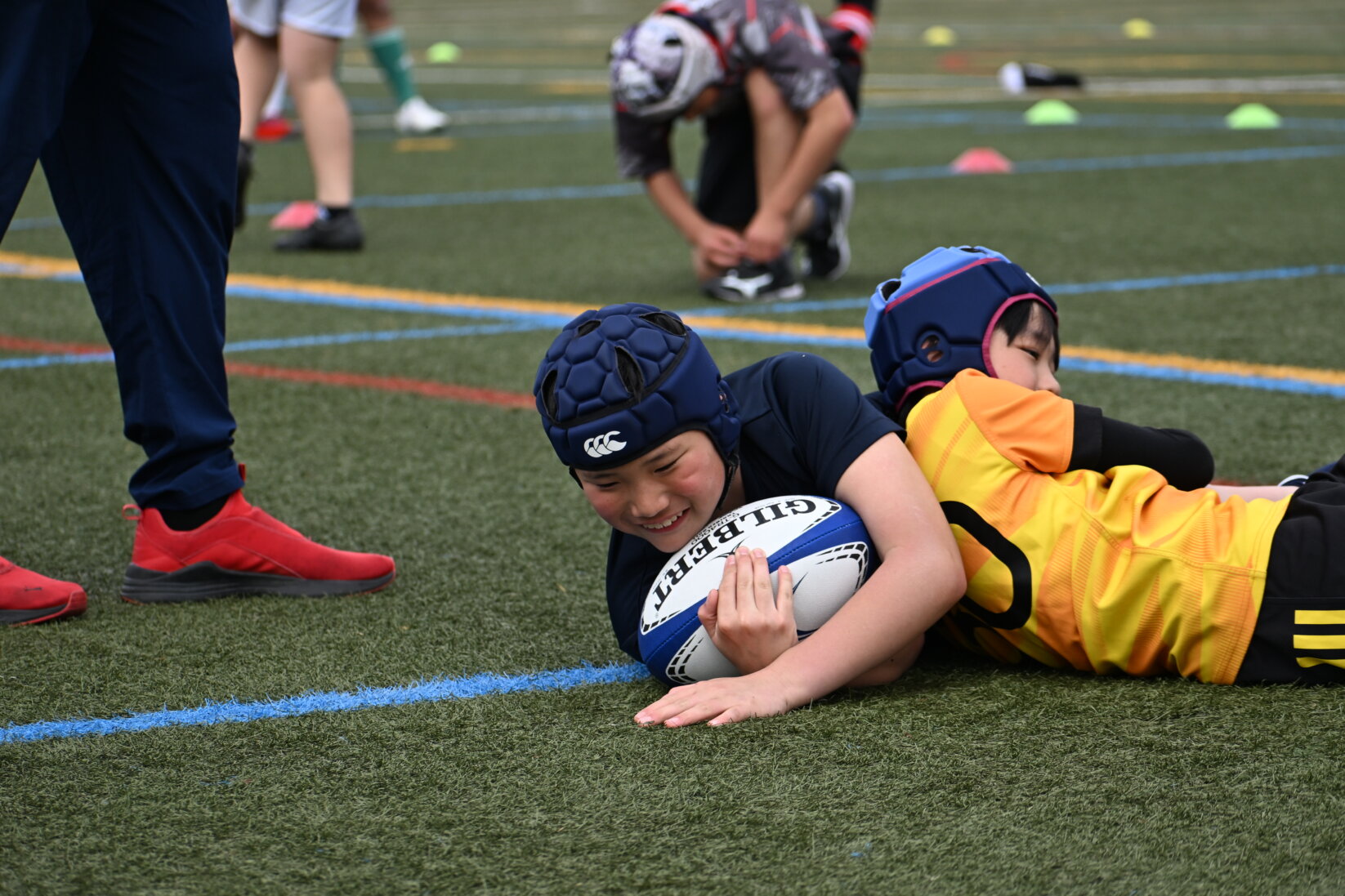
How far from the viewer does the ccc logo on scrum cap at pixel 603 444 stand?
261 centimetres

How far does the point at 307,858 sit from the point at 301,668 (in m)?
0.83

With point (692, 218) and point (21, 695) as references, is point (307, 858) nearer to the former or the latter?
point (21, 695)

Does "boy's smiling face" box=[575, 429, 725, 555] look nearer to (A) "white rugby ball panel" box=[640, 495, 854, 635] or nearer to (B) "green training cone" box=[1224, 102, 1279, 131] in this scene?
(A) "white rugby ball panel" box=[640, 495, 854, 635]

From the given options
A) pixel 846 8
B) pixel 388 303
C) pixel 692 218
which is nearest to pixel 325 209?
pixel 388 303

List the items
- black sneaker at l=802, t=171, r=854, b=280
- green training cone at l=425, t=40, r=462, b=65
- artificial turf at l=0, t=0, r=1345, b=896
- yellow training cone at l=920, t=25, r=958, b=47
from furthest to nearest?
yellow training cone at l=920, t=25, r=958, b=47 < green training cone at l=425, t=40, r=462, b=65 < black sneaker at l=802, t=171, r=854, b=280 < artificial turf at l=0, t=0, r=1345, b=896

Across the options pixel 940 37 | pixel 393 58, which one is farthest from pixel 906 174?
pixel 940 37

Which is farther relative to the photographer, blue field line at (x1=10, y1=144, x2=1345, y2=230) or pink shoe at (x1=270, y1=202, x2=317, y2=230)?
blue field line at (x1=10, y1=144, x2=1345, y2=230)

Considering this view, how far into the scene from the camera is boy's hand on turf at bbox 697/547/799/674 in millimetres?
2699

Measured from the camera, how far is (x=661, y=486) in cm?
273

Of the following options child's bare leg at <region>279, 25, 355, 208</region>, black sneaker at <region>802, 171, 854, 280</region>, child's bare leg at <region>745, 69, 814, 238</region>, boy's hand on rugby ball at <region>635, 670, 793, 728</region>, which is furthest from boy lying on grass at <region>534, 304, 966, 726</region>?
child's bare leg at <region>279, 25, 355, 208</region>

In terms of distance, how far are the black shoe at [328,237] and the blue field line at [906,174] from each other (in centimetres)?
135

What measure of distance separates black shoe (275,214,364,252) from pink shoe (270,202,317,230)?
544 millimetres

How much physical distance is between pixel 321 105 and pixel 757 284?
7.70 feet

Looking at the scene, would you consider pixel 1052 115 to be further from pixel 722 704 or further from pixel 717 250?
pixel 722 704
